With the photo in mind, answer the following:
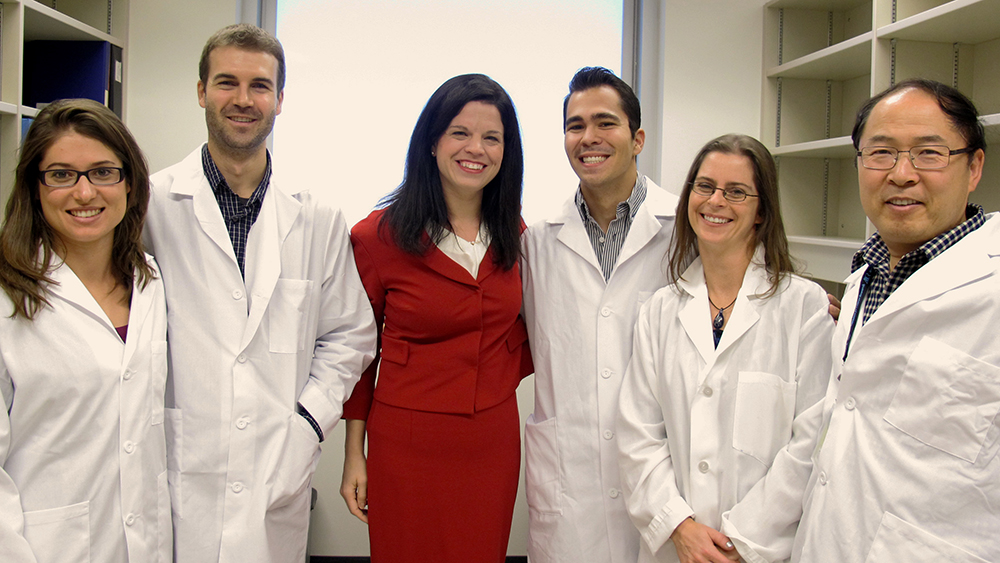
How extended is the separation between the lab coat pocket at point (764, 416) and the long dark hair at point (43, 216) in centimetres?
124

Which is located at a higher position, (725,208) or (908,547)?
(725,208)

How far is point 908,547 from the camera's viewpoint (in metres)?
0.99

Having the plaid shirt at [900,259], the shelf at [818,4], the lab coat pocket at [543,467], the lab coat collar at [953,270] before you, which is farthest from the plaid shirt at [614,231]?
the shelf at [818,4]

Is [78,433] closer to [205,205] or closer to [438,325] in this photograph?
[205,205]

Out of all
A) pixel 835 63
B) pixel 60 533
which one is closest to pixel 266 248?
pixel 60 533

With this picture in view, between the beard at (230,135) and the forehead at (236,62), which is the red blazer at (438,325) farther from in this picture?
the forehead at (236,62)

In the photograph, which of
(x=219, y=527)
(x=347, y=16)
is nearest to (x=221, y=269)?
(x=219, y=527)

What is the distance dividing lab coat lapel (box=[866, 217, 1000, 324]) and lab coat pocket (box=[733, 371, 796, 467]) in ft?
0.92

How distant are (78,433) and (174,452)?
0.24 metres

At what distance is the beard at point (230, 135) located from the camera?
55.7 inches

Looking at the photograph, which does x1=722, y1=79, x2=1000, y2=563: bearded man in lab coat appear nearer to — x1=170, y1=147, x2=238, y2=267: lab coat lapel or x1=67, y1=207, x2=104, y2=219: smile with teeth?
x1=170, y1=147, x2=238, y2=267: lab coat lapel

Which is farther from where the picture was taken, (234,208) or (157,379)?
(234,208)

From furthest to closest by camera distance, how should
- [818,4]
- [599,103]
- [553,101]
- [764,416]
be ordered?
1. [553,101]
2. [818,4]
3. [599,103]
4. [764,416]

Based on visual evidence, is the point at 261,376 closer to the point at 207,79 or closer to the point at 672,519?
the point at 207,79
